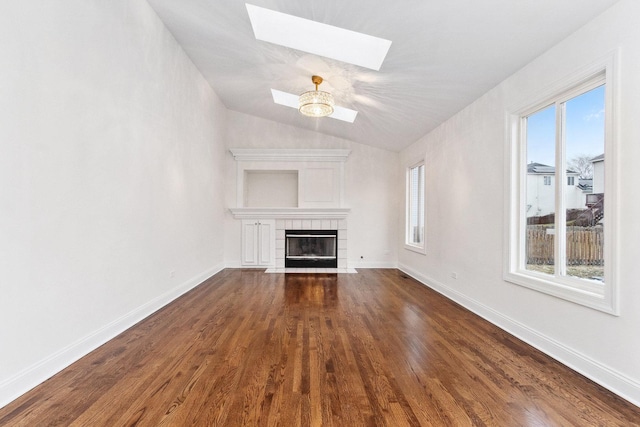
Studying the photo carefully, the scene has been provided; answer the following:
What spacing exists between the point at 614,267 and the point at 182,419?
8.74 feet

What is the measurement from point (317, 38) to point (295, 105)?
7.02 feet

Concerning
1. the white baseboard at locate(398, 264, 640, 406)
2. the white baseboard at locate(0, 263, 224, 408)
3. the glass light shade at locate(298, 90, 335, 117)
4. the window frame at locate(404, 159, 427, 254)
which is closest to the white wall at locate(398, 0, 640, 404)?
the white baseboard at locate(398, 264, 640, 406)

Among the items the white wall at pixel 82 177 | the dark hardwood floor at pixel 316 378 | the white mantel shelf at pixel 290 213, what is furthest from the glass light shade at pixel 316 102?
the dark hardwood floor at pixel 316 378

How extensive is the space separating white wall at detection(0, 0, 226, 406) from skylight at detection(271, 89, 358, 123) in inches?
66.1

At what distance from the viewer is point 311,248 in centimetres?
652

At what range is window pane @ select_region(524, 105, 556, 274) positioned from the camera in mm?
2633

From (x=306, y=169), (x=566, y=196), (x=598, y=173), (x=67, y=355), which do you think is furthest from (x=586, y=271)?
(x=306, y=169)

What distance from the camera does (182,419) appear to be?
5.19 feet

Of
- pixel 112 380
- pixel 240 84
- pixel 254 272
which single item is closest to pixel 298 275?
pixel 254 272

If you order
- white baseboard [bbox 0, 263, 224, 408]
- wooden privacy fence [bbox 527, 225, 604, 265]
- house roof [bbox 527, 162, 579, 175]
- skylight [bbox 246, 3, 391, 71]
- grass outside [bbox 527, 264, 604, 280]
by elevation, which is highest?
skylight [bbox 246, 3, 391, 71]

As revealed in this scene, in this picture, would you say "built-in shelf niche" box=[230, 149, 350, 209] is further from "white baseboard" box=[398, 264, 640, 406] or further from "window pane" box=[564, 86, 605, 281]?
"window pane" box=[564, 86, 605, 281]

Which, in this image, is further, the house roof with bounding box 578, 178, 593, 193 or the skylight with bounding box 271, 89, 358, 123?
the skylight with bounding box 271, 89, 358, 123

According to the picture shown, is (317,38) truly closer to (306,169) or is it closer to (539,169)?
(539,169)

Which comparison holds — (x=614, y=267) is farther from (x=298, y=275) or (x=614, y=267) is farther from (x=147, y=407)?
(x=298, y=275)
